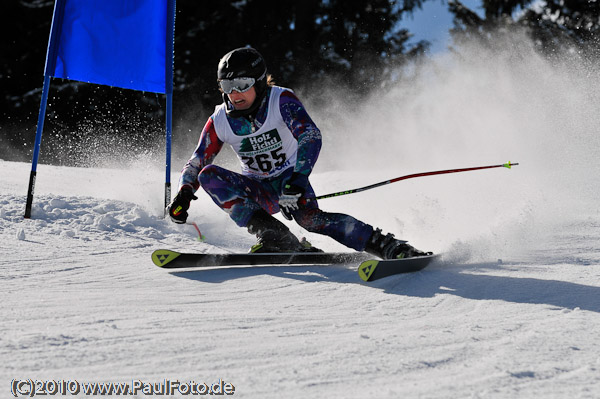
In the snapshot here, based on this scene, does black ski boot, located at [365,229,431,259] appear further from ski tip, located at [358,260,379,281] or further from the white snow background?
ski tip, located at [358,260,379,281]

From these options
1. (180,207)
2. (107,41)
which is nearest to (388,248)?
(180,207)

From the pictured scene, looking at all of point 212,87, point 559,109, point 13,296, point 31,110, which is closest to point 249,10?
point 212,87

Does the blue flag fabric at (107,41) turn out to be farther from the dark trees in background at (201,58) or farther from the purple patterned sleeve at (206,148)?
the dark trees in background at (201,58)

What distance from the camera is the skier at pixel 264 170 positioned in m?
3.09

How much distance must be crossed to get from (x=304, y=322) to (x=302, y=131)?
146cm

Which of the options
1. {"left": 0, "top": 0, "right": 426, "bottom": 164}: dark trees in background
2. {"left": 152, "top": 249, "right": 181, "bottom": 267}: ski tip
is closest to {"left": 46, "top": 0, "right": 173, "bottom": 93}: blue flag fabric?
{"left": 152, "top": 249, "right": 181, "bottom": 267}: ski tip

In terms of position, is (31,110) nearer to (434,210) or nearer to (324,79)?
(324,79)

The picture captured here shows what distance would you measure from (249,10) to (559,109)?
8.95m

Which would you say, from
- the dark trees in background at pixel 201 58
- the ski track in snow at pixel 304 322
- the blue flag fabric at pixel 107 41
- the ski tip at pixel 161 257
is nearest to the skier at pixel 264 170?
the ski track in snow at pixel 304 322

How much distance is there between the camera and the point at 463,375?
4.88ft

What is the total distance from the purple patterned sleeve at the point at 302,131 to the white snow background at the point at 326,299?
0.57 metres

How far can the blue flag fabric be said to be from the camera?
4227mm

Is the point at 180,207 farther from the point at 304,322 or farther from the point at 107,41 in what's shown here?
the point at 107,41

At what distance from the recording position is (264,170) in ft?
11.3
